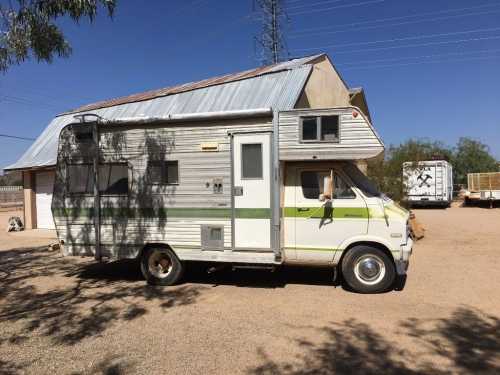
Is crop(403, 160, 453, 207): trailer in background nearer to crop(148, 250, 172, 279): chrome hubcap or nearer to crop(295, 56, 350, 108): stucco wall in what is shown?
crop(295, 56, 350, 108): stucco wall

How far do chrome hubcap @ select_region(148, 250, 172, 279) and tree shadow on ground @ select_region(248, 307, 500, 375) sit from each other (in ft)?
Answer: 11.2

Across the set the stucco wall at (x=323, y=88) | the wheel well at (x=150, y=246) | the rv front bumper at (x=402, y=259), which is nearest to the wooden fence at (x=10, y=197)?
the stucco wall at (x=323, y=88)

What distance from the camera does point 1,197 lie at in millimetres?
41031

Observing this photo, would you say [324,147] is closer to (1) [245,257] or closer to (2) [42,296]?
(1) [245,257]

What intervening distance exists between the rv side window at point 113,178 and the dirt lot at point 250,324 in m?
1.70

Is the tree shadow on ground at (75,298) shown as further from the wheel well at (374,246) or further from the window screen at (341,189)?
the window screen at (341,189)

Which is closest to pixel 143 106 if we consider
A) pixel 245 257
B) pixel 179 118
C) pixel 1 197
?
pixel 179 118

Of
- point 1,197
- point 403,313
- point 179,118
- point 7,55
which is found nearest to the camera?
point 403,313

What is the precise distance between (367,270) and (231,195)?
248cm

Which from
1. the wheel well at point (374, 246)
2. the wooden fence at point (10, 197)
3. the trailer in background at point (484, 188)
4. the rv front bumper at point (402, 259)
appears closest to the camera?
the rv front bumper at point (402, 259)

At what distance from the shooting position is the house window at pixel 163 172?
25.7 ft

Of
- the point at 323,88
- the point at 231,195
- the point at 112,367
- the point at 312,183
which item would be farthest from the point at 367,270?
the point at 323,88

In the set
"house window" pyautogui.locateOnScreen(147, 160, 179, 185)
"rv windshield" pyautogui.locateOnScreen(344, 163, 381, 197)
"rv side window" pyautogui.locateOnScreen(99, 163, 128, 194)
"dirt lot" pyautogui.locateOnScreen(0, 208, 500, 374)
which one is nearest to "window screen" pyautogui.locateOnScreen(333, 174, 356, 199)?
"rv windshield" pyautogui.locateOnScreen(344, 163, 381, 197)

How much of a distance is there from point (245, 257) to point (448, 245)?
689 cm
